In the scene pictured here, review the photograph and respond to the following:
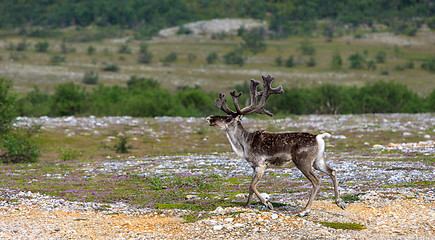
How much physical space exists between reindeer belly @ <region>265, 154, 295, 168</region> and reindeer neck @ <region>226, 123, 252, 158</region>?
0.90 meters

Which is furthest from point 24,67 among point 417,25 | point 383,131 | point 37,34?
point 417,25

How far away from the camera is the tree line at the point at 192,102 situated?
52.1 meters

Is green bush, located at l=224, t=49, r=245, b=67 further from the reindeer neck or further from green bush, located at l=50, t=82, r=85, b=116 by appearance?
the reindeer neck

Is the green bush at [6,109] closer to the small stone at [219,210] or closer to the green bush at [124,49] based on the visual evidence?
the small stone at [219,210]

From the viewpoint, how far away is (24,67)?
10669cm

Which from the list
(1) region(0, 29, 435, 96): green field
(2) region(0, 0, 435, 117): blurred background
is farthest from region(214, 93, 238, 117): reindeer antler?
(1) region(0, 29, 435, 96): green field

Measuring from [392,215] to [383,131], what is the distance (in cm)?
2330

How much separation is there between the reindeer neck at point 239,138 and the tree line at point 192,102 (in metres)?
35.7

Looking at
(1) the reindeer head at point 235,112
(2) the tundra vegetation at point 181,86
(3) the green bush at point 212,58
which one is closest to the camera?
(1) the reindeer head at point 235,112

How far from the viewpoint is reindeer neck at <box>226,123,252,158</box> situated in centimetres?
1471

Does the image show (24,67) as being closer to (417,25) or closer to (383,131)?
(383,131)

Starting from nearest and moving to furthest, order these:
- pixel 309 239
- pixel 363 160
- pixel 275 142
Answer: pixel 309 239 < pixel 275 142 < pixel 363 160

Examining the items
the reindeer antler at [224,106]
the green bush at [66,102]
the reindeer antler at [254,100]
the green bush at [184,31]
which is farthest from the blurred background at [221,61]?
the reindeer antler at [254,100]

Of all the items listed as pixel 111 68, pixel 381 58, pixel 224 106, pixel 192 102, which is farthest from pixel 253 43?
pixel 224 106
